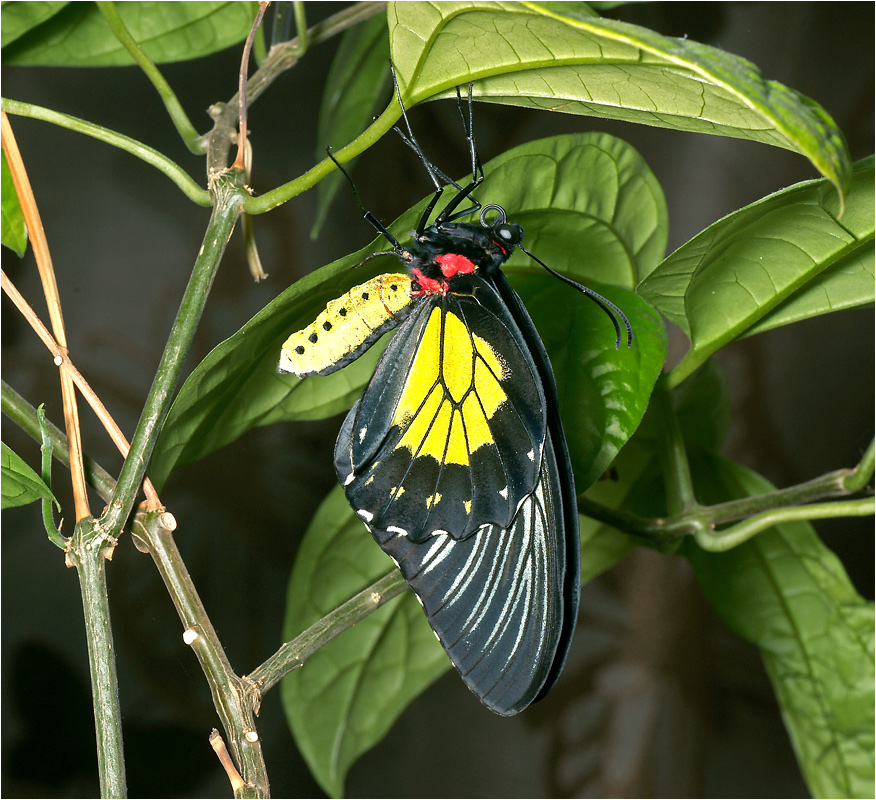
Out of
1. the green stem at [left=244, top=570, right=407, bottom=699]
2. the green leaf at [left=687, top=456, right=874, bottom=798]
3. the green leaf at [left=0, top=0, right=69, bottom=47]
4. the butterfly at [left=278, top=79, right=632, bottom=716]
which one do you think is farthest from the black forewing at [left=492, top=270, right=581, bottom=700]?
the green leaf at [left=0, top=0, right=69, bottom=47]

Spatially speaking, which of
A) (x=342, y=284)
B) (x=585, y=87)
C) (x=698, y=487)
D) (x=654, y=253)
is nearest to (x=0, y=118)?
(x=342, y=284)

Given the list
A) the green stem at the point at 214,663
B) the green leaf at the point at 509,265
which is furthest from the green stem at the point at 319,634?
the green leaf at the point at 509,265

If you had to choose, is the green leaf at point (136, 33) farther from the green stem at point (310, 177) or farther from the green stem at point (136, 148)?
the green stem at point (310, 177)

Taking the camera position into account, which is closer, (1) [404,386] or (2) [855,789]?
(1) [404,386]

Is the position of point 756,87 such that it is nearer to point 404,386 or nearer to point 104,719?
point 404,386

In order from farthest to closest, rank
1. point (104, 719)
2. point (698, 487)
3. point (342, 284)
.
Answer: point (698, 487) < point (342, 284) < point (104, 719)

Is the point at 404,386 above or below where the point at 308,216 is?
below

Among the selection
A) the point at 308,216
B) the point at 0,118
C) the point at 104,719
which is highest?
the point at 308,216
